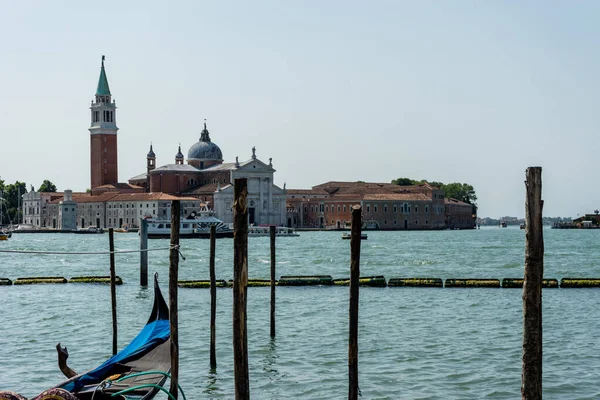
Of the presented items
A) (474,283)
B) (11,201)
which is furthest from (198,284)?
(11,201)

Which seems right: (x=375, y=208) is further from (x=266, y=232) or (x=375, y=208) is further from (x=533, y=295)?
(x=533, y=295)

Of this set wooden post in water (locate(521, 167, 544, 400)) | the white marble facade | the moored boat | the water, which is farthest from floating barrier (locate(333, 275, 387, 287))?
the white marble facade

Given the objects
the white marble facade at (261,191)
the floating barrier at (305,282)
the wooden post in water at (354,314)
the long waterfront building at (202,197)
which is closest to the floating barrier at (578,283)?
the floating barrier at (305,282)

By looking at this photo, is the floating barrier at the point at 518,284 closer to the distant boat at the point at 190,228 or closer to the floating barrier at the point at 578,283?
the floating barrier at the point at 578,283

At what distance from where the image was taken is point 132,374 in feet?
25.4

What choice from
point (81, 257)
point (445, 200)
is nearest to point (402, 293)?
point (81, 257)

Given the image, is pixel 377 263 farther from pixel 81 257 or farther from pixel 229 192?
pixel 229 192

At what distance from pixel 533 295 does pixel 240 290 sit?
2223 millimetres

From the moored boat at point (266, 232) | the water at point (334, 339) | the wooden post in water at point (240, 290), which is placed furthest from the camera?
the moored boat at point (266, 232)

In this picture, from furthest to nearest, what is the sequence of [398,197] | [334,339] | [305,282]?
[398,197] → [305,282] → [334,339]

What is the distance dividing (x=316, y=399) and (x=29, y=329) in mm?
6298

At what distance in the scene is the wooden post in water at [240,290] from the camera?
6.91m

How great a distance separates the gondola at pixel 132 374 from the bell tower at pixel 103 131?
74277mm

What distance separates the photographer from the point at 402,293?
19.8 metres
